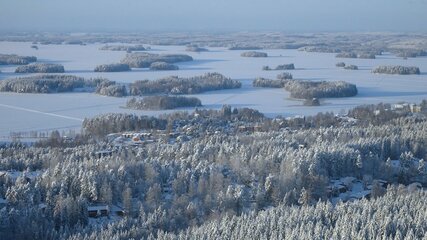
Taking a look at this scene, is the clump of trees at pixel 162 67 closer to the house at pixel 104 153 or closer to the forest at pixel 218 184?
the forest at pixel 218 184

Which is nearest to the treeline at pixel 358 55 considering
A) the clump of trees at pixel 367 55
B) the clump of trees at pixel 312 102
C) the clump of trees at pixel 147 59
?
the clump of trees at pixel 367 55

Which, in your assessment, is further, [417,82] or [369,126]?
[417,82]

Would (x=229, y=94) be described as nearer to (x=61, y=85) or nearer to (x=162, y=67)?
(x=61, y=85)

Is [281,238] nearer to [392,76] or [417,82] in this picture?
[417,82]

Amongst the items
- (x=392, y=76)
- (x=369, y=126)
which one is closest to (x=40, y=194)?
(x=369, y=126)

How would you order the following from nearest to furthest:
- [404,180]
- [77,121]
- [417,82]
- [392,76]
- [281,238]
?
[281,238], [404,180], [77,121], [417,82], [392,76]

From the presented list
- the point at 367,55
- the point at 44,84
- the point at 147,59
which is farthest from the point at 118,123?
the point at 367,55

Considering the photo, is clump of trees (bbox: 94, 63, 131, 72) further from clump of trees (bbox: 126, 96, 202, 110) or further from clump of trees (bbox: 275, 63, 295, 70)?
clump of trees (bbox: 126, 96, 202, 110)
